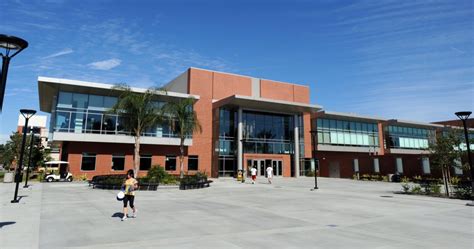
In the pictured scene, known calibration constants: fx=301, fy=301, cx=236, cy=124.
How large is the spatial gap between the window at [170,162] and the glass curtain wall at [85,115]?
4.63 m

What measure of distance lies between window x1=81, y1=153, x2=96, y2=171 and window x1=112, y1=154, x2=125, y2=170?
210 centimetres

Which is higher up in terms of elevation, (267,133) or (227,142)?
(267,133)

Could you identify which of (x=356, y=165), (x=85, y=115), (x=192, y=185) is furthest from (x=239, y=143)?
(x=356, y=165)

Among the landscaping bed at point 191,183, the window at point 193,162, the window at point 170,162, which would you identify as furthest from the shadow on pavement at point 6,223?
the window at point 193,162

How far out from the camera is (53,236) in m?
7.50

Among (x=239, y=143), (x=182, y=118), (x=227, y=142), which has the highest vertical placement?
(x=182, y=118)

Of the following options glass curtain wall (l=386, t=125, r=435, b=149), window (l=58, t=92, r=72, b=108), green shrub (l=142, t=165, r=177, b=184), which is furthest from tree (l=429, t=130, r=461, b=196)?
glass curtain wall (l=386, t=125, r=435, b=149)

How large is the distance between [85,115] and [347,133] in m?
40.6

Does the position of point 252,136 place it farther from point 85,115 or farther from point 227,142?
point 85,115

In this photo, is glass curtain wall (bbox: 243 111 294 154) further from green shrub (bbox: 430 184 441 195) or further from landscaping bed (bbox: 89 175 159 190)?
green shrub (bbox: 430 184 441 195)

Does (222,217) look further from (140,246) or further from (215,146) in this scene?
(215,146)

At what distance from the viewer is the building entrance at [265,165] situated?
4006 cm

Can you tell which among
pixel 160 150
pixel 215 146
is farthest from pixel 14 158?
pixel 215 146

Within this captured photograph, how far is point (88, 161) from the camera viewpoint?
109 feet
